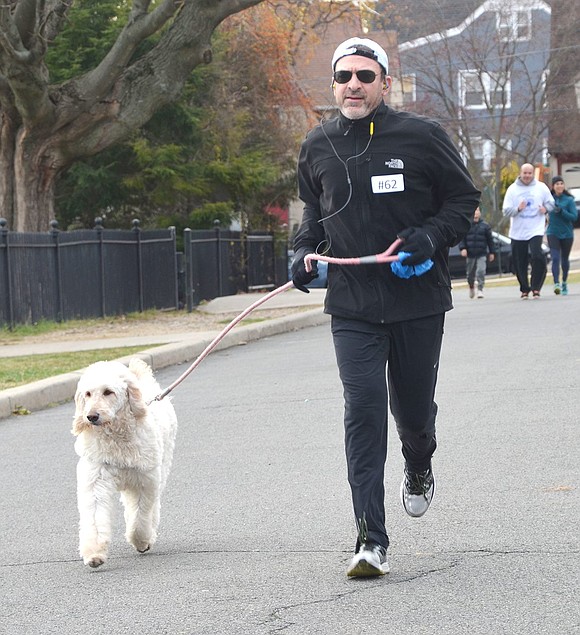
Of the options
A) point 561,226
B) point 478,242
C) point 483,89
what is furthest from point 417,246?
point 483,89

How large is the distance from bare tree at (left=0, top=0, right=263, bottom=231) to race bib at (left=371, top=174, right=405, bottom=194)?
47.9 feet

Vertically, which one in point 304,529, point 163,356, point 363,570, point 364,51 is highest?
point 364,51

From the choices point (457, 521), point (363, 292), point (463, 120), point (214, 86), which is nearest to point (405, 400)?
point (363, 292)

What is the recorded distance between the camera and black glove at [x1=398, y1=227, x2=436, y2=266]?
5.07m

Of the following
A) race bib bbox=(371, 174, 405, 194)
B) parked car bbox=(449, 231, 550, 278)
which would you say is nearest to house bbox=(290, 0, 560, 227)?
parked car bbox=(449, 231, 550, 278)

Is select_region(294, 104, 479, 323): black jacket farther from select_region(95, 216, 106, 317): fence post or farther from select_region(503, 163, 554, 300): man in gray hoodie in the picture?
select_region(95, 216, 106, 317): fence post

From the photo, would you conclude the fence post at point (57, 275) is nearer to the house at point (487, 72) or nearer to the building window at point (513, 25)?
the house at point (487, 72)

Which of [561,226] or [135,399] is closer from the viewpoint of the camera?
[135,399]

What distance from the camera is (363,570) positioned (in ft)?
16.4

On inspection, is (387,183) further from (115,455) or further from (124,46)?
(124,46)

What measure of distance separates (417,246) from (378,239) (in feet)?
0.87

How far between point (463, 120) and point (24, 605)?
1512 inches

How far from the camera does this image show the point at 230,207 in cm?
2745

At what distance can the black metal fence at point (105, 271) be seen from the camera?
59.7 feet
